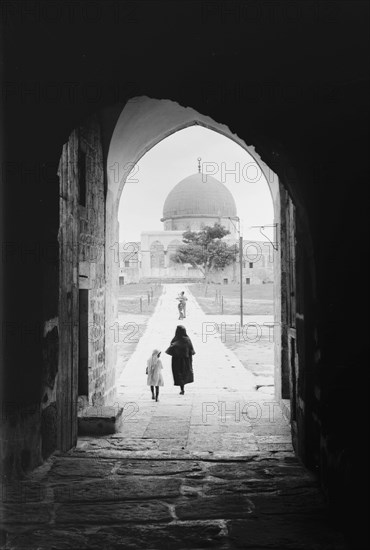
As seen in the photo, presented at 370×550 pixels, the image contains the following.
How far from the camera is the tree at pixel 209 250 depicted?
4269 centimetres

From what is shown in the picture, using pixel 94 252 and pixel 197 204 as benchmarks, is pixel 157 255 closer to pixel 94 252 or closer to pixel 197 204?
pixel 197 204

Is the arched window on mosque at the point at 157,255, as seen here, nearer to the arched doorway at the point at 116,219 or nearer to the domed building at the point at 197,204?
the domed building at the point at 197,204

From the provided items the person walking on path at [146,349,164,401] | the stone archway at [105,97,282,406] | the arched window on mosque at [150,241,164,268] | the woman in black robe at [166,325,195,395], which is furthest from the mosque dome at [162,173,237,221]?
the person walking on path at [146,349,164,401]

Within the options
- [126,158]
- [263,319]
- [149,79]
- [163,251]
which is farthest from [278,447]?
[163,251]

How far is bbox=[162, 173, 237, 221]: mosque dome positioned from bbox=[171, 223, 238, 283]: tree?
11.6 metres

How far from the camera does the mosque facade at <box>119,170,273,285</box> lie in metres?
53.6

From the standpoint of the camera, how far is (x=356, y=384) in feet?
9.08

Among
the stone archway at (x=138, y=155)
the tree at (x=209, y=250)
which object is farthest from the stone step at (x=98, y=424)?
the tree at (x=209, y=250)

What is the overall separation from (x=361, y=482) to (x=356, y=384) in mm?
468

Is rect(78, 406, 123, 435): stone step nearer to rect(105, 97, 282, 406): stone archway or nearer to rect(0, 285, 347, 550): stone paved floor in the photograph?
rect(0, 285, 347, 550): stone paved floor

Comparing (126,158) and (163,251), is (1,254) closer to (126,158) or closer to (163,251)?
(126,158)

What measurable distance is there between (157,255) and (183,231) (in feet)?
11.9

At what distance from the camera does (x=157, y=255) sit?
56281 mm

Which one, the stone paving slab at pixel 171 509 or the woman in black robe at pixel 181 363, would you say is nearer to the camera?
the stone paving slab at pixel 171 509
